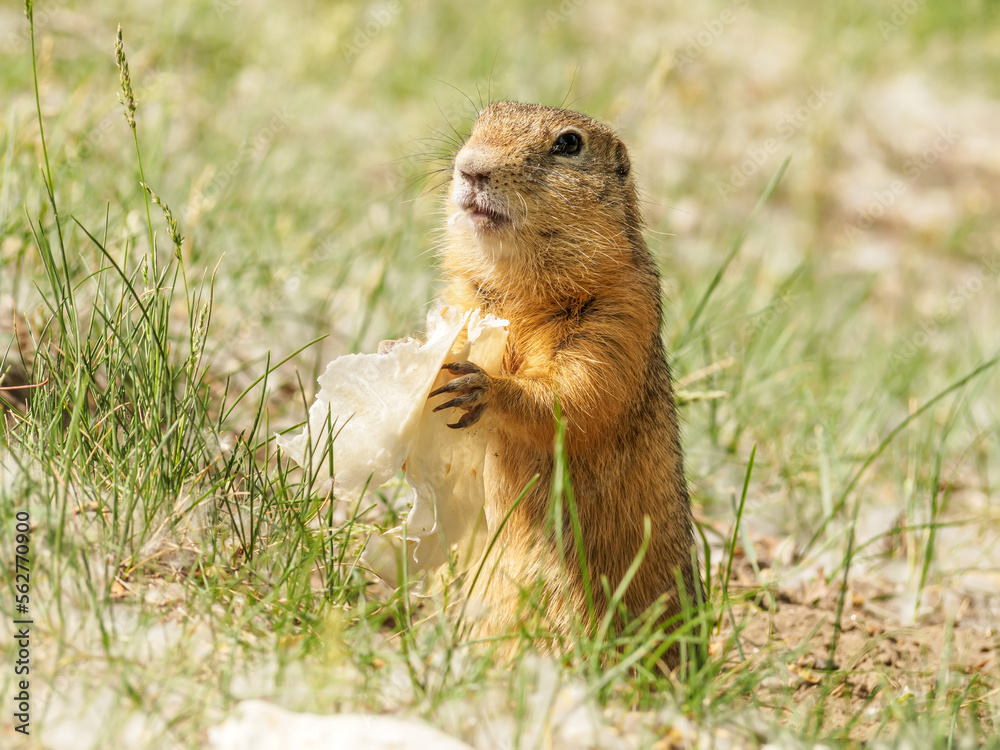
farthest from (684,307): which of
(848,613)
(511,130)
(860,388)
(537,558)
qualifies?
(537,558)

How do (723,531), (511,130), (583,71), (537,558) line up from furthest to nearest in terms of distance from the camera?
(583,71), (723,531), (511,130), (537,558)

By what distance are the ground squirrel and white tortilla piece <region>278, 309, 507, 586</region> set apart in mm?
104

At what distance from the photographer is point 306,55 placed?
744cm

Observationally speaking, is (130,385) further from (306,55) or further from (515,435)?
(306,55)

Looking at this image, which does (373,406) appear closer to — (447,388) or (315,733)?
(447,388)

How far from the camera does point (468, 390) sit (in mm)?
2941

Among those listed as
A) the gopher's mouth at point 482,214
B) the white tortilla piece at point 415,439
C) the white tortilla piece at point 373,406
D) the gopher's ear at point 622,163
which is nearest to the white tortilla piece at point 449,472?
the white tortilla piece at point 415,439

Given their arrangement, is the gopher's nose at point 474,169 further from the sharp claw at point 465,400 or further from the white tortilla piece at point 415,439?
the sharp claw at point 465,400

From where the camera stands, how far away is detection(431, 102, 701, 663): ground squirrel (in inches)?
125

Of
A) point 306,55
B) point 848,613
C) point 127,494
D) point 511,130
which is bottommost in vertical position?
point 848,613

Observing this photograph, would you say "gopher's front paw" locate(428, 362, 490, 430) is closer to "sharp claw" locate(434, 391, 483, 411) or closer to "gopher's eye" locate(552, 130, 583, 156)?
"sharp claw" locate(434, 391, 483, 411)

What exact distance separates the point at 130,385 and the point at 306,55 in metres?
5.05

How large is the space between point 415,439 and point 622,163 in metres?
1.49

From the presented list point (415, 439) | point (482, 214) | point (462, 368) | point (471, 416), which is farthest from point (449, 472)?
point (482, 214)
